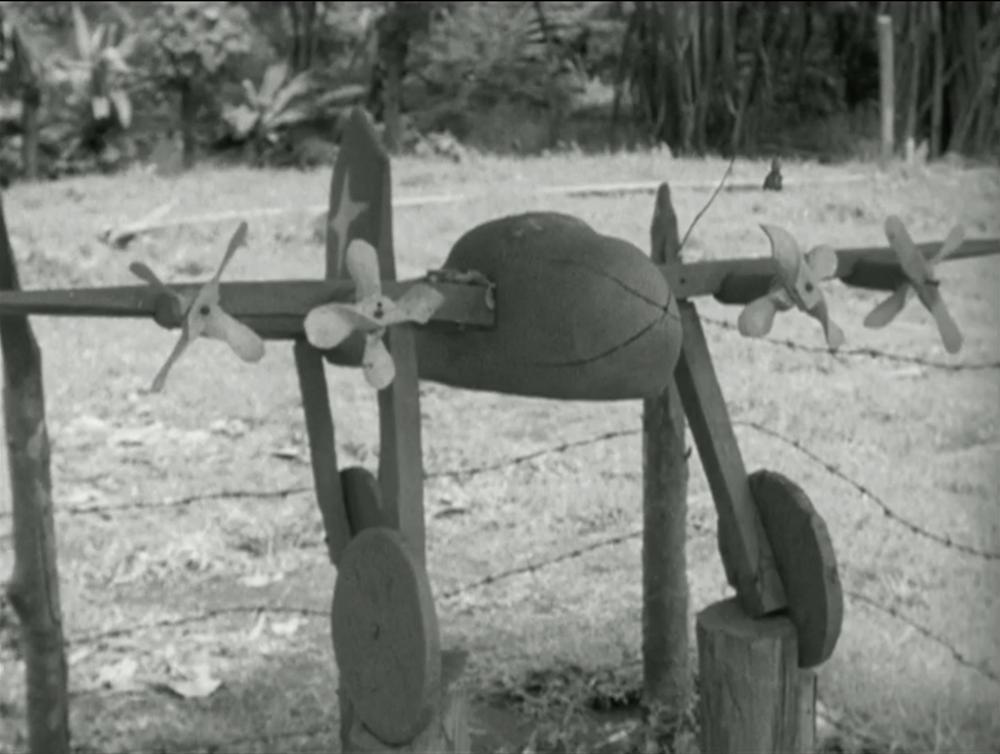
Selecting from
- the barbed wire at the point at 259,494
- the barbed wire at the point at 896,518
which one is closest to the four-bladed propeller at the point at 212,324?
the barbed wire at the point at 259,494

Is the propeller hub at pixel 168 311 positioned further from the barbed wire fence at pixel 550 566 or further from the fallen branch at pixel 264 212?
the fallen branch at pixel 264 212

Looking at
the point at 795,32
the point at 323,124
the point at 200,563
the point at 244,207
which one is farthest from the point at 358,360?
the point at 323,124

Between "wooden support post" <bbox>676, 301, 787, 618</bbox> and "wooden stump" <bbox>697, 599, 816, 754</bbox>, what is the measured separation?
0.16ft

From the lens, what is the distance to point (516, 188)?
301 inches

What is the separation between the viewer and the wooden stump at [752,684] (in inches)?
80.7

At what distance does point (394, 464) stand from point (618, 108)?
640cm

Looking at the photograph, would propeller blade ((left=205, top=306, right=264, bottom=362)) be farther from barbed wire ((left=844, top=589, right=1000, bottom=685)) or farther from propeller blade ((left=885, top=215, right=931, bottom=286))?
barbed wire ((left=844, top=589, right=1000, bottom=685))

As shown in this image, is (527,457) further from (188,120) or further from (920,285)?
(188,120)

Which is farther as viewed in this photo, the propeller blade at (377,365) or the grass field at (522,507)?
the grass field at (522,507)

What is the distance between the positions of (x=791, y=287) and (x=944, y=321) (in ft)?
0.99

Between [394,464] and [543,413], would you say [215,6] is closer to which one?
[543,413]

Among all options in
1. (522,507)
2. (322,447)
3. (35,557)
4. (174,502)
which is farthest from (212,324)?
(522,507)

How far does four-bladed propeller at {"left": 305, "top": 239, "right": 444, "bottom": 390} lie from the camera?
160 cm

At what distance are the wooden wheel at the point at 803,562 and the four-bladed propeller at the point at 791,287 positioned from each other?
0.28 meters
